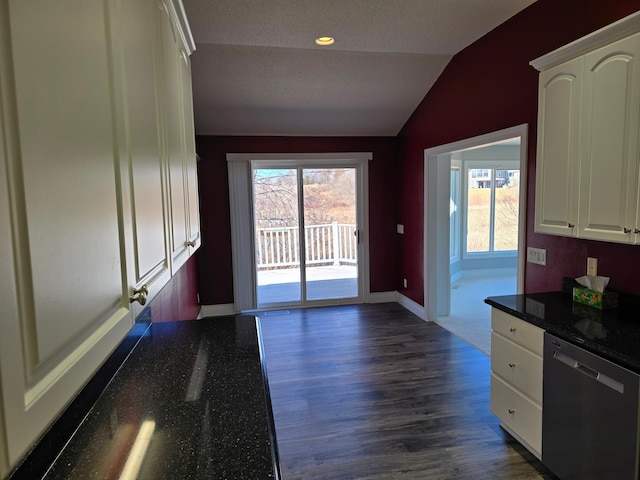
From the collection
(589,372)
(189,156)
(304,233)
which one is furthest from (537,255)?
(304,233)

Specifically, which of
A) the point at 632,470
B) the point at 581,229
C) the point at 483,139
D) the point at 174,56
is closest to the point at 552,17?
the point at 483,139

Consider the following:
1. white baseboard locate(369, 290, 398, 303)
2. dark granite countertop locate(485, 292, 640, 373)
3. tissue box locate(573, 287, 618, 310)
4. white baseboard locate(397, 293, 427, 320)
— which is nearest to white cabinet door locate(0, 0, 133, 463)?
dark granite countertop locate(485, 292, 640, 373)

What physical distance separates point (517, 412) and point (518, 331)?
0.49 m

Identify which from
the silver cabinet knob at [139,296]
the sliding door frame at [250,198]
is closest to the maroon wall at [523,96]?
the sliding door frame at [250,198]

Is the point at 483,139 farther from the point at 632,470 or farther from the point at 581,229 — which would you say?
the point at 632,470

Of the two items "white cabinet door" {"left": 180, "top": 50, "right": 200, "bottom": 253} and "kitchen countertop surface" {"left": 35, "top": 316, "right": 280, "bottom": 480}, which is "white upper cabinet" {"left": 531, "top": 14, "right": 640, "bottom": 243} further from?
"white cabinet door" {"left": 180, "top": 50, "right": 200, "bottom": 253}

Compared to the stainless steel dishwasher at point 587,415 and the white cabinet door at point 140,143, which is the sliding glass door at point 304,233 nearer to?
the stainless steel dishwasher at point 587,415

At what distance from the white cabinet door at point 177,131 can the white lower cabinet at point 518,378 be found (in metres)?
1.84

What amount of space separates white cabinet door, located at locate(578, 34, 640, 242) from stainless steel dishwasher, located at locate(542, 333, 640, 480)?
0.63 meters

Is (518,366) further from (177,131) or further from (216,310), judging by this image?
(216,310)

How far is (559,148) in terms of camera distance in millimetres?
2215

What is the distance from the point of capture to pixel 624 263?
2197 mm

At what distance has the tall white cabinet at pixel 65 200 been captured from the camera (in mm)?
456

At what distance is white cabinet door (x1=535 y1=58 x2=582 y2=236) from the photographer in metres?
2.10
